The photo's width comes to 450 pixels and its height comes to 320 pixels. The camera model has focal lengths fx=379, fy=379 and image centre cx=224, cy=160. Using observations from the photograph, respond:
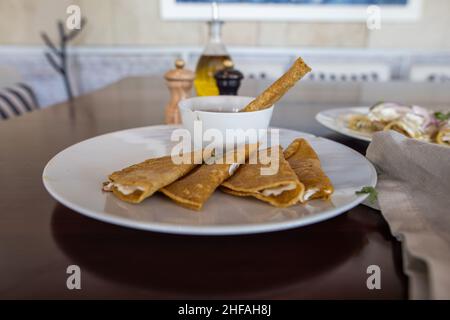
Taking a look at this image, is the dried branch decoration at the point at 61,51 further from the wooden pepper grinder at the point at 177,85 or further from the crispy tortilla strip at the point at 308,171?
the crispy tortilla strip at the point at 308,171

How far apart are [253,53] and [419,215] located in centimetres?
237

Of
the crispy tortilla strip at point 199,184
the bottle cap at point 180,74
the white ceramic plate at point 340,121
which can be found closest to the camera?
the crispy tortilla strip at point 199,184

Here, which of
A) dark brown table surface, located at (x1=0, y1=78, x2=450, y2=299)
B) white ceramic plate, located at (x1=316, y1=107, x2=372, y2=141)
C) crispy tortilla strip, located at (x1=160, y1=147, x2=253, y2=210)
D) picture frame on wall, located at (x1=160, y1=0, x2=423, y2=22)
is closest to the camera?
dark brown table surface, located at (x1=0, y1=78, x2=450, y2=299)

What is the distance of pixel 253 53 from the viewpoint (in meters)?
2.67

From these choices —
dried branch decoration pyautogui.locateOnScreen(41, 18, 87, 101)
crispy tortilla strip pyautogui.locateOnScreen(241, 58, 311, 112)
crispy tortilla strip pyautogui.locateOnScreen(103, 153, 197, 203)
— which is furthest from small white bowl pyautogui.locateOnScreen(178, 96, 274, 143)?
dried branch decoration pyautogui.locateOnScreen(41, 18, 87, 101)

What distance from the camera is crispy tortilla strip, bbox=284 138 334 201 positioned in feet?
1.49

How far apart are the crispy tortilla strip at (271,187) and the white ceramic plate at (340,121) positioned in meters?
0.33

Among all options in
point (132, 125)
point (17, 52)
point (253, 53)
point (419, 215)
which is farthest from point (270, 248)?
point (17, 52)

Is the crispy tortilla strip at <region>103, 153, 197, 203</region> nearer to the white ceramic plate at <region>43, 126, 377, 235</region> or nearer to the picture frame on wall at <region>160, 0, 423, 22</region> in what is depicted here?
the white ceramic plate at <region>43, 126, 377, 235</region>

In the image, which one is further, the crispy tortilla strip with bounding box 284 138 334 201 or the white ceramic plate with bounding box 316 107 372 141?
the white ceramic plate with bounding box 316 107 372 141

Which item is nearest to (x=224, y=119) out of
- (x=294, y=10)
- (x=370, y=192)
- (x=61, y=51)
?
(x=370, y=192)

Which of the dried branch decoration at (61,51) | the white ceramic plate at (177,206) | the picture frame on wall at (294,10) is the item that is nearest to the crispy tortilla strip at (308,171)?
the white ceramic plate at (177,206)

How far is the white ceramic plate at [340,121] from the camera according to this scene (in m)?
0.75

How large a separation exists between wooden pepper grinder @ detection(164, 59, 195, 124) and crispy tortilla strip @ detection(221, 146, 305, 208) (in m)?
0.44
